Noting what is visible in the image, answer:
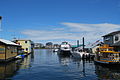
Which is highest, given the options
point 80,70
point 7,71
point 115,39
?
point 115,39

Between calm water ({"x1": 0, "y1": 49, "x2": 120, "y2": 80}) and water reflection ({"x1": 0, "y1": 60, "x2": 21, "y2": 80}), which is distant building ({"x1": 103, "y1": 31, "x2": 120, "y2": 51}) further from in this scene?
water reflection ({"x1": 0, "y1": 60, "x2": 21, "y2": 80})

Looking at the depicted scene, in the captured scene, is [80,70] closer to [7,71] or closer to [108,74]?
[108,74]

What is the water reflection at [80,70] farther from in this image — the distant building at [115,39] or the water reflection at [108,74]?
the distant building at [115,39]

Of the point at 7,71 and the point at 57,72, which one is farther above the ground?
the point at 7,71

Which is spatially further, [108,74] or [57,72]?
[57,72]

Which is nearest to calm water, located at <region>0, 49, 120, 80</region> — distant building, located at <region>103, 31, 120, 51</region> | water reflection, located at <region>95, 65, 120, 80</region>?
water reflection, located at <region>95, 65, 120, 80</region>

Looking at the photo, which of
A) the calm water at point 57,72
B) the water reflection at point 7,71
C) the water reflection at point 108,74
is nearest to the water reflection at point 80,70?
the calm water at point 57,72

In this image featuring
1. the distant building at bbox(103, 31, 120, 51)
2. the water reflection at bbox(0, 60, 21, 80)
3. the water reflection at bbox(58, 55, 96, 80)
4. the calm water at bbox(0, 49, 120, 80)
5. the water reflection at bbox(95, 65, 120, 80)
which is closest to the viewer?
the water reflection at bbox(95, 65, 120, 80)

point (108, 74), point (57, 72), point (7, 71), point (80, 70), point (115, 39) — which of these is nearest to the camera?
point (108, 74)

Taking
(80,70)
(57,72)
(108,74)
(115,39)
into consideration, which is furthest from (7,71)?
(115,39)

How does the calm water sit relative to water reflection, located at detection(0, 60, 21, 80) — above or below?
below

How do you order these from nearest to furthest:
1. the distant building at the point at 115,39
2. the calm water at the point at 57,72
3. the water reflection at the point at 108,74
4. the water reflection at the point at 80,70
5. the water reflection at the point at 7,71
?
the water reflection at the point at 108,74 < the calm water at the point at 57,72 < the water reflection at the point at 7,71 < the water reflection at the point at 80,70 < the distant building at the point at 115,39

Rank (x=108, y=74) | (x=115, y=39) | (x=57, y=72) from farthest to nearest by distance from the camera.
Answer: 1. (x=115, y=39)
2. (x=57, y=72)
3. (x=108, y=74)

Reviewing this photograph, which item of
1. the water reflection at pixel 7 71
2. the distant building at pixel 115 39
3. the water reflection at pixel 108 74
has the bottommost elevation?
the water reflection at pixel 108 74
